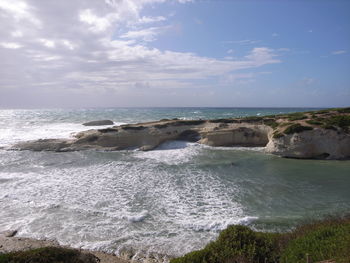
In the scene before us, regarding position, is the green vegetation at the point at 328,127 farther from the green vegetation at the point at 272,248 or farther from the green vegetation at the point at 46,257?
the green vegetation at the point at 46,257

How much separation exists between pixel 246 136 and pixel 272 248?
26.3m

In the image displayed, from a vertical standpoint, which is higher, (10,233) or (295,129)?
(295,129)

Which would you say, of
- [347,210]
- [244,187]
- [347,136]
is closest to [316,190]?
[347,210]

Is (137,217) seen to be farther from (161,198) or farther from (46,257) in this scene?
(46,257)

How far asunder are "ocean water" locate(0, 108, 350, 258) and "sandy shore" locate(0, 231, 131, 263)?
0.36m

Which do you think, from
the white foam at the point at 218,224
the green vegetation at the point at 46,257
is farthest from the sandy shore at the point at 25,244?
the white foam at the point at 218,224

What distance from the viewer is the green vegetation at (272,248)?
582 centimetres

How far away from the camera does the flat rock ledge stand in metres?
25.5

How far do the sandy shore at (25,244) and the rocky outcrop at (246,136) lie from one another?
2137 cm

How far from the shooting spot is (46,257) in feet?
19.8

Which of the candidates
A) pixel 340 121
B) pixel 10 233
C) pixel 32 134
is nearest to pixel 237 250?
pixel 10 233

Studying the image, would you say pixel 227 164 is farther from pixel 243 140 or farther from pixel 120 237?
pixel 120 237

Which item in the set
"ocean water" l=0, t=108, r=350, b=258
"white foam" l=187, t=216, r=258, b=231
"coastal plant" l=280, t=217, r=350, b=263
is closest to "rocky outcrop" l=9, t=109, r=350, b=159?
"ocean water" l=0, t=108, r=350, b=258

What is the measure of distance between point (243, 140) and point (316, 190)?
17547mm
